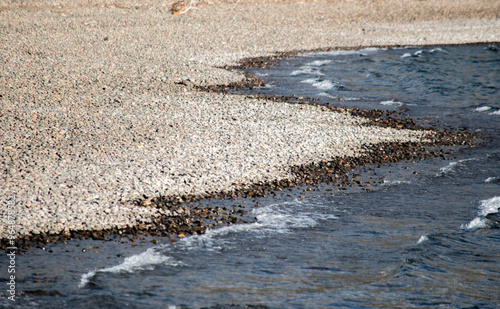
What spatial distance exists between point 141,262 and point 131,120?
6.97 meters

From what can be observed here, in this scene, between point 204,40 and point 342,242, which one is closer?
point 342,242

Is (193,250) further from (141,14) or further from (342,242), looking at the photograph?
(141,14)

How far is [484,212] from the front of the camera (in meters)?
9.90

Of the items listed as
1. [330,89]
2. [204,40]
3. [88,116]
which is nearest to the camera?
[88,116]

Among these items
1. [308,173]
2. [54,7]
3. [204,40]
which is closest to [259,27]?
[204,40]

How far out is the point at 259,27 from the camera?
32438mm

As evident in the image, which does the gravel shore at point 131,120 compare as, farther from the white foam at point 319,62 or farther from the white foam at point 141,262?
the white foam at point 319,62

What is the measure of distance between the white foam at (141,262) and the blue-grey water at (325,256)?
0.02m

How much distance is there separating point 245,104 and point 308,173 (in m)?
5.71

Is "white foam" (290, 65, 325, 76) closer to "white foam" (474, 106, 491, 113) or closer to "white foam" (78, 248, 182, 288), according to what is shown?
"white foam" (474, 106, 491, 113)

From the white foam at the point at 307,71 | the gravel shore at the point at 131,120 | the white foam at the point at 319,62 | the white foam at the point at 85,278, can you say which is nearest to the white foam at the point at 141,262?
the white foam at the point at 85,278

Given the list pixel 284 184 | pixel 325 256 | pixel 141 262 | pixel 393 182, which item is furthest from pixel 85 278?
pixel 393 182

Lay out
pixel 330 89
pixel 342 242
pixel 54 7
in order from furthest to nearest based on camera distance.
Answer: pixel 54 7, pixel 330 89, pixel 342 242

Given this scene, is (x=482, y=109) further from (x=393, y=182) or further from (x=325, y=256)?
(x=325, y=256)
